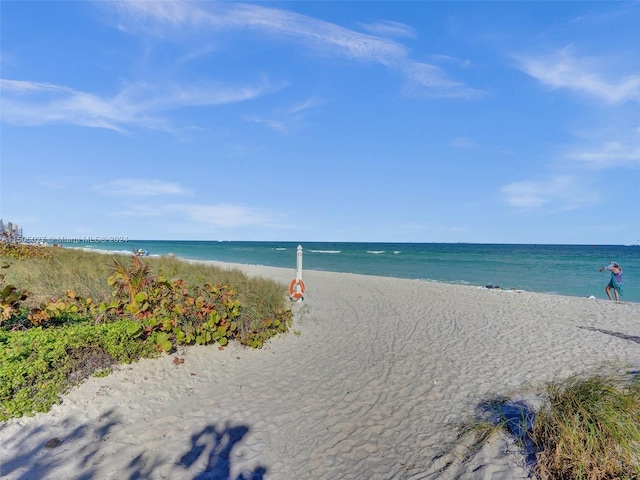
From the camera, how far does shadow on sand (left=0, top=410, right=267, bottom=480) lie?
341 centimetres

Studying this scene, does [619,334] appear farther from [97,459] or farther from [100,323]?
[100,323]

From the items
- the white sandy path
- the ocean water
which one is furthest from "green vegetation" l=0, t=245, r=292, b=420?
the ocean water

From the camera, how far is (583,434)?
306 cm

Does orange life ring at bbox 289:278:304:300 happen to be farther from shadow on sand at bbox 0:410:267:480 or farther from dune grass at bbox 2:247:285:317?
shadow on sand at bbox 0:410:267:480

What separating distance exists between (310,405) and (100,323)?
11.9 ft

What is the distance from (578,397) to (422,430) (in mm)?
1709

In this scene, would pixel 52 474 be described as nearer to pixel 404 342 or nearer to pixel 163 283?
pixel 163 283

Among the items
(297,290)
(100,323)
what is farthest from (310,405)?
(297,290)

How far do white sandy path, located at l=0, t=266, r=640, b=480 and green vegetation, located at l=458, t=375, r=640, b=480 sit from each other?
25cm

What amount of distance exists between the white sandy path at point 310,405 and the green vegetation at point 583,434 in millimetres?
255

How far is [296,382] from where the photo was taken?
5723 mm

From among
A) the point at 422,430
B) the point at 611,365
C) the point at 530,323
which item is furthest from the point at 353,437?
the point at 530,323

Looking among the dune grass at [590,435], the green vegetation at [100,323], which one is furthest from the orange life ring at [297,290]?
the dune grass at [590,435]

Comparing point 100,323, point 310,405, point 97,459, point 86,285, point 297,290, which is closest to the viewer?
point 97,459
